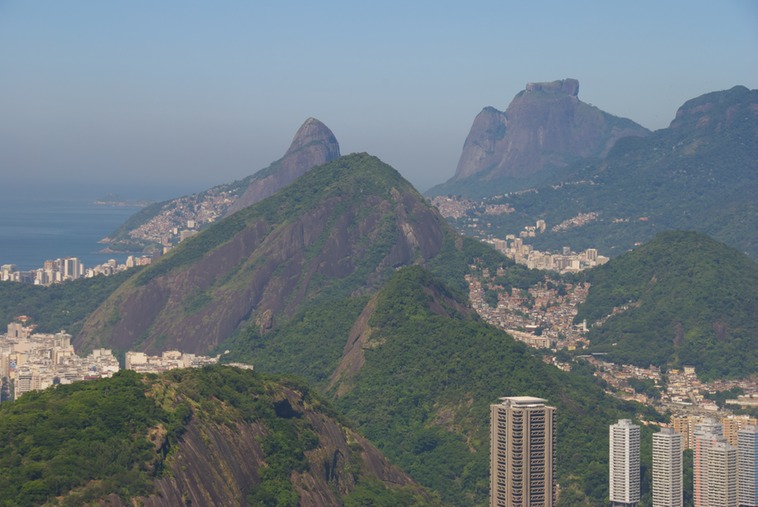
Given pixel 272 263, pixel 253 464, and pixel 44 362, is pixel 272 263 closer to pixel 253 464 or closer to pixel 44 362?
pixel 44 362

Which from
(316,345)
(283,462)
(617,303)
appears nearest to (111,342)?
(316,345)

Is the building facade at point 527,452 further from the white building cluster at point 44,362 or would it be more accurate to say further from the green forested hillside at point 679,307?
the green forested hillside at point 679,307

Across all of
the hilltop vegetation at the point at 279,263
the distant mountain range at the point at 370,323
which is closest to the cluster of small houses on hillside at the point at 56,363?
the distant mountain range at the point at 370,323

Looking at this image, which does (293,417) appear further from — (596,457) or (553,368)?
(553,368)

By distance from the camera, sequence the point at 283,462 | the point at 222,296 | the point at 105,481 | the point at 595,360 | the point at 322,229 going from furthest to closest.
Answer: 1. the point at 322,229
2. the point at 222,296
3. the point at 595,360
4. the point at 283,462
5. the point at 105,481

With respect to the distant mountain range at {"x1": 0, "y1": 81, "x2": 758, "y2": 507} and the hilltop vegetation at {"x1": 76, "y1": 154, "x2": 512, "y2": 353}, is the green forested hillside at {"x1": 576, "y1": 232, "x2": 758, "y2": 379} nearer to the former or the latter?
the distant mountain range at {"x1": 0, "y1": 81, "x2": 758, "y2": 507}
